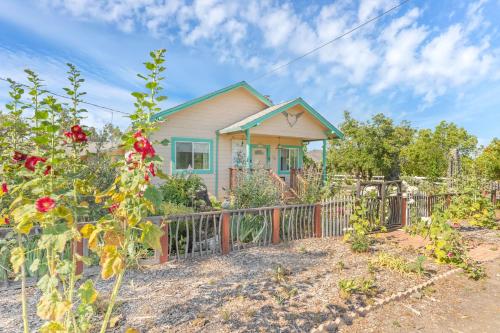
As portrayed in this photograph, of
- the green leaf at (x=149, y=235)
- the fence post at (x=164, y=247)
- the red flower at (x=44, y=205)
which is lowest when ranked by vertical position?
the fence post at (x=164, y=247)

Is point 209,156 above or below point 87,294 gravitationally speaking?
above

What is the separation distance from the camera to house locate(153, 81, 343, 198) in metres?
10.4

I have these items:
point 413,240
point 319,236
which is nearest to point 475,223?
point 413,240

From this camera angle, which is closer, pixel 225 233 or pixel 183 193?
pixel 225 233

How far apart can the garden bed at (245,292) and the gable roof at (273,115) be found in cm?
600

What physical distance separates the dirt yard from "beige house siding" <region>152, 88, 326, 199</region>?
615 cm

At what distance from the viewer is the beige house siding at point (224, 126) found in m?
10.4

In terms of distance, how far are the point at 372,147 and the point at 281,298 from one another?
67.4 ft

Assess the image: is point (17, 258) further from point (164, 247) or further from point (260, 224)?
point (260, 224)

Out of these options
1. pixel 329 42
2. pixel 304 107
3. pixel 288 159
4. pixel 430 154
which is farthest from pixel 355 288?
pixel 430 154

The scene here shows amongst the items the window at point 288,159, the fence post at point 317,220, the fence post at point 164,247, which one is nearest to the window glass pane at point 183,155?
the window at point 288,159

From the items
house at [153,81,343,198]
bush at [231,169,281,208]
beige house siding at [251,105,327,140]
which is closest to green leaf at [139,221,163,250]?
bush at [231,169,281,208]

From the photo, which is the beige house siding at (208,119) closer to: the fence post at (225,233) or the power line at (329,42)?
the power line at (329,42)

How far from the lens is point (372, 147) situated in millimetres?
21172
